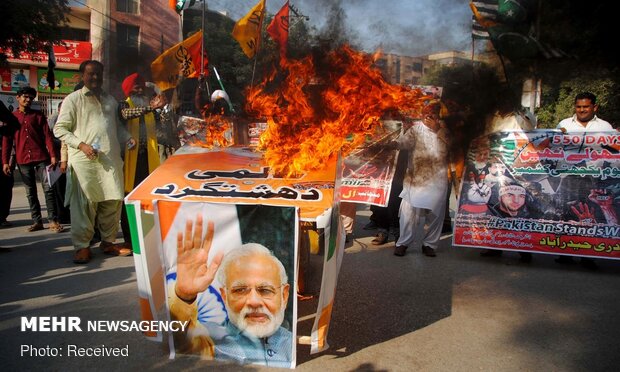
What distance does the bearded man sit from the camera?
109 inches

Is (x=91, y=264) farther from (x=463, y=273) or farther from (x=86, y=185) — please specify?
(x=463, y=273)

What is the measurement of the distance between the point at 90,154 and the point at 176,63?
2977 mm

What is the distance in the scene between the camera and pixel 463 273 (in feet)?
16.7

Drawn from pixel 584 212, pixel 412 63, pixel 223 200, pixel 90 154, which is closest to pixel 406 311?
pixel 223 200

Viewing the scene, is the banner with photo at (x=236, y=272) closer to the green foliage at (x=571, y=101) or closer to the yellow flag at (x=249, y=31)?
the green foliage at (x=571, y=101)

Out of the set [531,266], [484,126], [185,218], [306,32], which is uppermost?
[306,32]

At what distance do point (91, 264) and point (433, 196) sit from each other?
12.8 ft

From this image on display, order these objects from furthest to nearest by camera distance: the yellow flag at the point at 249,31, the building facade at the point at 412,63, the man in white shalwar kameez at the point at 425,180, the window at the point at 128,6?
the yellow flag at the point at 249,31, the window at the point at 128,6, the man in white shalwar kameez at the point at 425,180, the building facade at the point at 412,63

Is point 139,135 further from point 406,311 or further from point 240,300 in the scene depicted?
point 406,311

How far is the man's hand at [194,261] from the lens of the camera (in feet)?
9.12

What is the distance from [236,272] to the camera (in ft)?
9.10

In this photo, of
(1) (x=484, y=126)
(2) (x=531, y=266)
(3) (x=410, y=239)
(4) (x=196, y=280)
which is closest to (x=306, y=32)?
(1) (x=484, y=126)

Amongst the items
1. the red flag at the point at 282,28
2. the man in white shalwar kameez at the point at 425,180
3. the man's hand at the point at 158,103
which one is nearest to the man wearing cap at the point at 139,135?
the man's hand at the point at 158,103

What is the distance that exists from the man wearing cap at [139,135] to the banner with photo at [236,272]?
9.37 feet
